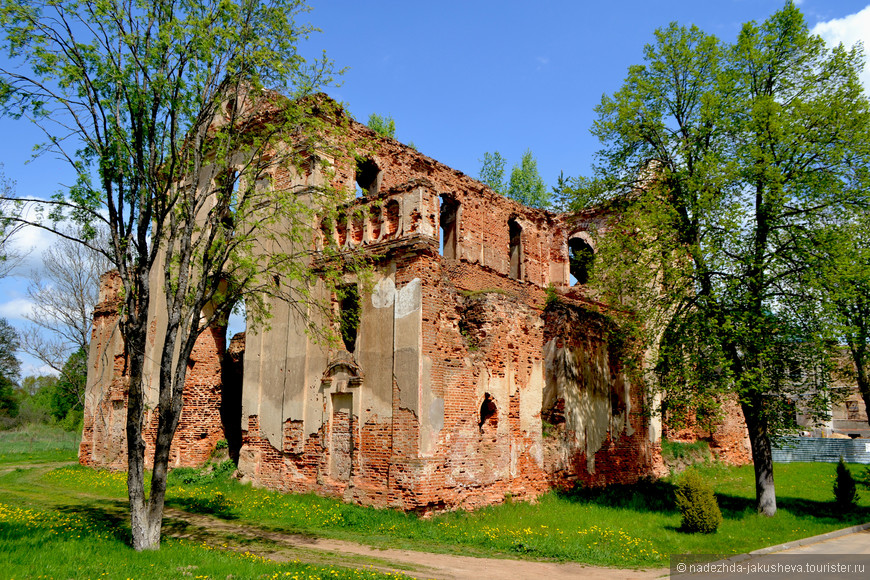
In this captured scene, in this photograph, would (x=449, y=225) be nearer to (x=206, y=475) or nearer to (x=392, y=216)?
(x=392, y=216)

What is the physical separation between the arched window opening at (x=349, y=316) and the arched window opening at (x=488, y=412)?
3.18 m

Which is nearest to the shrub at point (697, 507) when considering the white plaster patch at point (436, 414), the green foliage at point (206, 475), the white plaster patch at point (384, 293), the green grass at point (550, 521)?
the green grass at point (550, 521)

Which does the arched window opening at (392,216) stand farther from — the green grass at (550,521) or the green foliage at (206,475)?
the green foliage at (206,475)

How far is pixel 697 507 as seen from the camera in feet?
38.1

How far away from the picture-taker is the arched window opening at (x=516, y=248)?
73.5 feet

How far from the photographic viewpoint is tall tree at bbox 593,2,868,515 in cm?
1359

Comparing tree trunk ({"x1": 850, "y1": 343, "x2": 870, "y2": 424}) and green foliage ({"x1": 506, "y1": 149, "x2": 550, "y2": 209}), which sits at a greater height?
green foliage ({"x1": 506, "y1": 149, "x2": 550, "y2": 209})

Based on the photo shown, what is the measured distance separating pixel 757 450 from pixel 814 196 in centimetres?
584

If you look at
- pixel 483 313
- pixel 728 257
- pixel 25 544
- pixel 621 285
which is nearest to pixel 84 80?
pixel 25 544

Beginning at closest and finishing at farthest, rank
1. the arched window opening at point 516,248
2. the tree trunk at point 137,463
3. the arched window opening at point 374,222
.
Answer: the tree trunk at point 137,463 < the arched window opening at point 374,222 < the arched window opening at point 516,248

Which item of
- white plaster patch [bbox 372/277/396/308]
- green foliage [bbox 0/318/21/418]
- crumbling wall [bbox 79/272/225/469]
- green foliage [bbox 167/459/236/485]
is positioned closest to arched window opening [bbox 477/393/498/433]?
white plaster patch [bbox 372/277/396/308]

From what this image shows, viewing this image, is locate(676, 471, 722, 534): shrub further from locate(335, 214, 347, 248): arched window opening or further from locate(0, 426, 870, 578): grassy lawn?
locate(335, 214, 347, 248): arched window opening

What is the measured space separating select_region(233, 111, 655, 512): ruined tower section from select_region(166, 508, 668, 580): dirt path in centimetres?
216

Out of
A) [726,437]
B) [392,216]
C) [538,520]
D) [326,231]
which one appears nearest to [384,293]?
[392,216]
